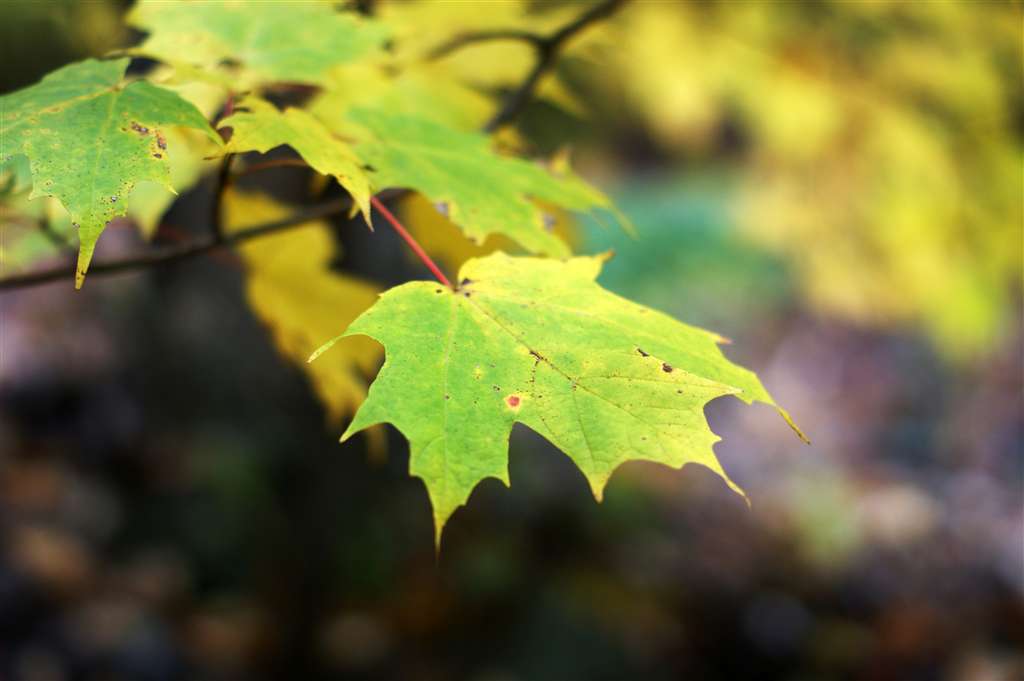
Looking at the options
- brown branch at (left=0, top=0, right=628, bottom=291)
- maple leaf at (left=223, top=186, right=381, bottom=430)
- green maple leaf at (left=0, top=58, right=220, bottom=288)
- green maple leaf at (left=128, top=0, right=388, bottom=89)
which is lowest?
maple leaf at (left=223, top=186, right=381, bottom=430)

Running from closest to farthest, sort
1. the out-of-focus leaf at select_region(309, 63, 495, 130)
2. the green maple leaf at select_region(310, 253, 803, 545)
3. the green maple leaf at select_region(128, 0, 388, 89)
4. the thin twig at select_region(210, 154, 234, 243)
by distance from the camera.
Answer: the green maple leaf at select_region(310, 253, 803, 545) < the thin twig at select_region(210, 154, 234, 243) < the green maple leaf at select_region(128, 0, 388, 89) < the out-of-focus leaf at select_region(309, 63, 495, 130)

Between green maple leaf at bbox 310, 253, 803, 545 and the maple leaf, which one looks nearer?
green maple leaf at bbox 310, 253, 803, 545

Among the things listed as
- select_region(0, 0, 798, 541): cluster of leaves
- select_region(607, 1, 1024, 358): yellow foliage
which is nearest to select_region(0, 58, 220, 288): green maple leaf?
select_region(0, 0, 798, 541): cluster of leaves

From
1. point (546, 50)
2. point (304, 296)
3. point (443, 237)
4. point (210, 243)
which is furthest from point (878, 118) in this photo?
point (210, 243)

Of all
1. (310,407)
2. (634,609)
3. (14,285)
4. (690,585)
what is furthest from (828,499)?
(14,285)

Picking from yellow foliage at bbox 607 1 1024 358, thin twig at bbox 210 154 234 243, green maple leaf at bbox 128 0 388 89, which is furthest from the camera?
yellow foliage at bbox 607 1 1024 358

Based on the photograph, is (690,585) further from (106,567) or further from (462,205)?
(462,205)

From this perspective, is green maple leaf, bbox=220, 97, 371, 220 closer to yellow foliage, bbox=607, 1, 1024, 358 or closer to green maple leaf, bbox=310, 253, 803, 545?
green maple leaf, bbox=310, 253, 803, 545
